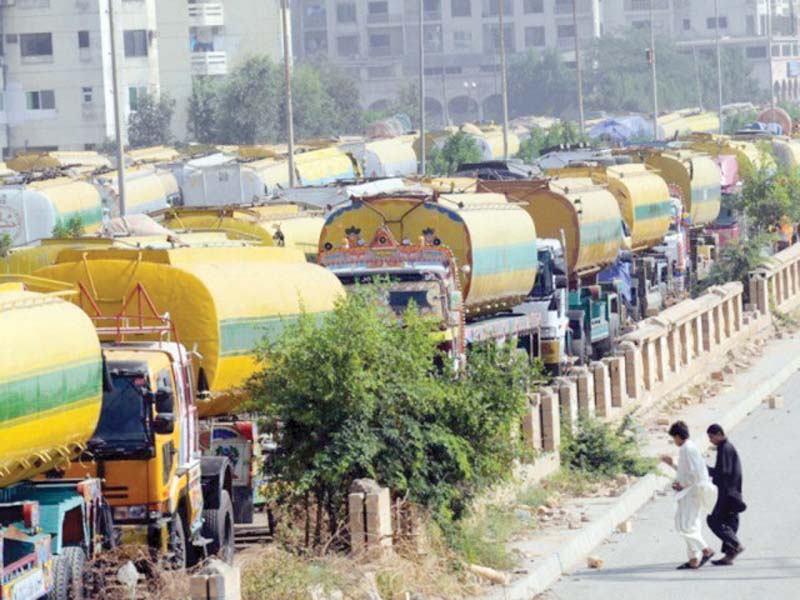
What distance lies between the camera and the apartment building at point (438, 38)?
526 ft

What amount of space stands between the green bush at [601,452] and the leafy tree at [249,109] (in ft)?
249

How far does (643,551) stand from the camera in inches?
748

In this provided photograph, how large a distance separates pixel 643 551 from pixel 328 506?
3.38 meters

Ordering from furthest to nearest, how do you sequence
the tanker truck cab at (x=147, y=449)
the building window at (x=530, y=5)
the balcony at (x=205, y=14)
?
1. the building window at (x=530, y=5)
2. the balcony at (x=205, y=14)
3. the tanker truck cab at (x=147, y=449)

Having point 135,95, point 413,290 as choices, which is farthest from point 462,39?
point 413,290

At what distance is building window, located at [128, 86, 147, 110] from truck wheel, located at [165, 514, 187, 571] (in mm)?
87983

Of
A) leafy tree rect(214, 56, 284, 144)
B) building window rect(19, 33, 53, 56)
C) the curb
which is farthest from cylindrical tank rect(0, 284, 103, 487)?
building window rect(19, 33, 53, 56)

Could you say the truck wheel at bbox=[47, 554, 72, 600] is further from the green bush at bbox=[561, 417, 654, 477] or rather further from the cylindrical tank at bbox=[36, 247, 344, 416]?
the green bush at bbox=[561, 417, 654, 477]

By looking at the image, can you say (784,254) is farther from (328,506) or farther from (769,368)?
(328,506)

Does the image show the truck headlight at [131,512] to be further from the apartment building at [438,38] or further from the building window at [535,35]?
the building window at [535,35]

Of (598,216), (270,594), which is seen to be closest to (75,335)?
(270,594)

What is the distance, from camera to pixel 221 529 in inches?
658

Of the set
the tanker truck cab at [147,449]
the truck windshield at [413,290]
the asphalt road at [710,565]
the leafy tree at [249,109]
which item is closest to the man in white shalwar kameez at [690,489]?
the asphalt road at [710,565]

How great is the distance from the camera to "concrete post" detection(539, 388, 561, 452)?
22484 mm
